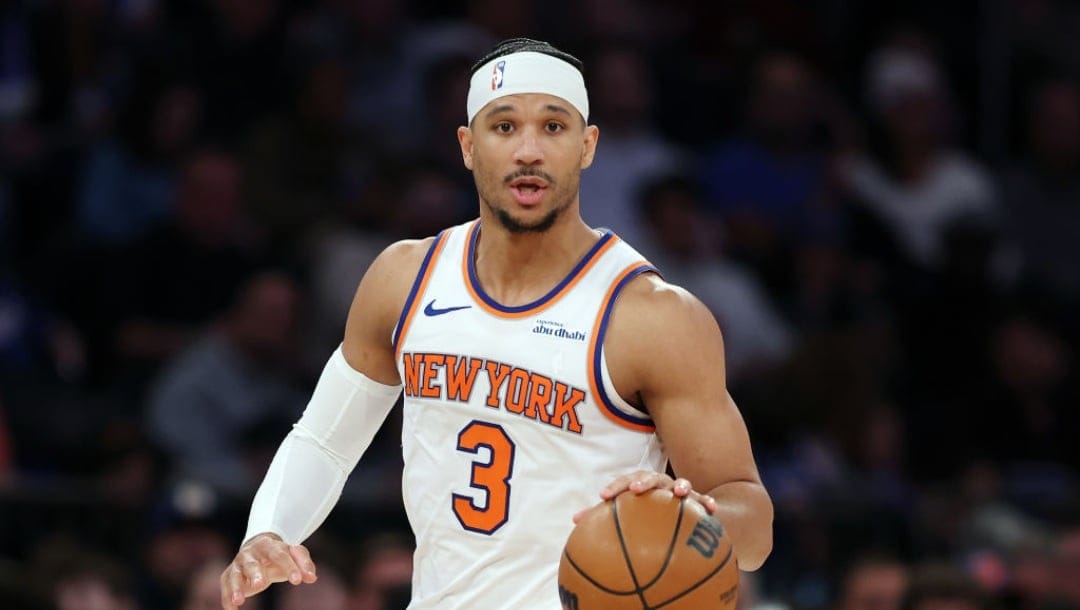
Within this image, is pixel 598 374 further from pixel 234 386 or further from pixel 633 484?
pixel 234 386

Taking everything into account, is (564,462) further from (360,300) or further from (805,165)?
(805,165)

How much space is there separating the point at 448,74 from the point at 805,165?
254cm

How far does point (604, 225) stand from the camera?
1209 cm

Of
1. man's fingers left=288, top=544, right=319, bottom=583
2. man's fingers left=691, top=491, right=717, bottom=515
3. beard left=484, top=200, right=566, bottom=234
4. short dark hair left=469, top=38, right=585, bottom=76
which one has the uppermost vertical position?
short dark hair left=469, top=38, right=585, bottom=76

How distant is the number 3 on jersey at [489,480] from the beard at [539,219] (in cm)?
60

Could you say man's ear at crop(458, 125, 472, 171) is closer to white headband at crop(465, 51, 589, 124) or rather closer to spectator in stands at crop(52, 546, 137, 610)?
white headband at crop(465, 51, 589, 124)

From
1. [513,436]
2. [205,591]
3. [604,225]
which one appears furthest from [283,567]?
[604,225]

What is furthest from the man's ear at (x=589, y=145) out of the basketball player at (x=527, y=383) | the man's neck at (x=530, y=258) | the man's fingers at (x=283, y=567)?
the man's fingers at (x=283, y=567)

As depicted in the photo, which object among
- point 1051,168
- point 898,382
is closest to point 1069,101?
point 1051,168

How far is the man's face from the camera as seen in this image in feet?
19.1

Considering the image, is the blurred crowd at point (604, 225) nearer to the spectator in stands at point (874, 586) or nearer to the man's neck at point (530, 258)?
the spectator in stands at point (874, 586)

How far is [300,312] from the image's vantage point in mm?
11375

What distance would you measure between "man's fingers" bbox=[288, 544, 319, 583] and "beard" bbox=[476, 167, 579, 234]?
1.14m

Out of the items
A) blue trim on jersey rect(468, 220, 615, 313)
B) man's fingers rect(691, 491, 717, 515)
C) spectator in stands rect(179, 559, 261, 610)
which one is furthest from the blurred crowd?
man's fingers rect(691, 491, 717, 515)
